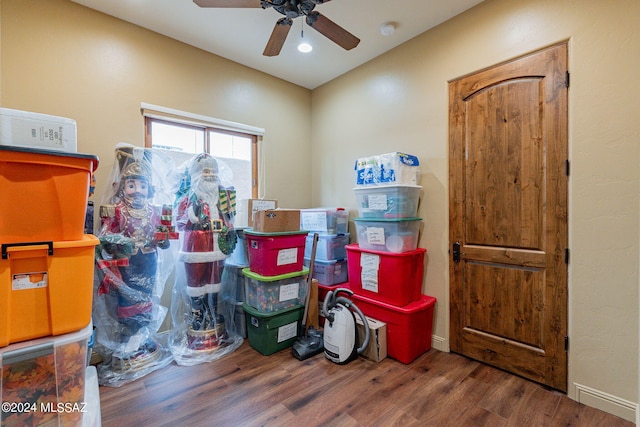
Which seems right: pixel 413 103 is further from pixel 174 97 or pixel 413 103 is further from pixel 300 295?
pixel 174 97

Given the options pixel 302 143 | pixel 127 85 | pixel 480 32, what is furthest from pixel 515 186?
pixel 127 85

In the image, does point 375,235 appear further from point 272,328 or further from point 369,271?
point 272,328

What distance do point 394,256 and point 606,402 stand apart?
1.55 metres

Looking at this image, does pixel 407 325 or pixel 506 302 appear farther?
pixel 407 325

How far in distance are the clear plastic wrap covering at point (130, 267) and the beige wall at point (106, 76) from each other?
41cm

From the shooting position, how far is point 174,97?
9.22ft

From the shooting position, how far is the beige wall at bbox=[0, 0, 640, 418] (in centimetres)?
175

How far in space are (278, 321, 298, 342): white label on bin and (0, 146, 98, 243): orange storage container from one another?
5.75 ft

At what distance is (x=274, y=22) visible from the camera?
2.57m

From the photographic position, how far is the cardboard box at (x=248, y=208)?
3.00m

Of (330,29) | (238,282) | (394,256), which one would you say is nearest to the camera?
(330,29)

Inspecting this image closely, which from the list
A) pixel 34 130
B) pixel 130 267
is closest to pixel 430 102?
pixel 34 130

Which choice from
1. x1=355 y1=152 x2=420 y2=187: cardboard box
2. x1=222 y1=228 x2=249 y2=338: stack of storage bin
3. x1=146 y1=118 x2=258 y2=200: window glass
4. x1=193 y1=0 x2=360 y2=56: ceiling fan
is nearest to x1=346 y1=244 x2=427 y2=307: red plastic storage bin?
x1=355 y1=152 x2=420 y2=187: cardboard box

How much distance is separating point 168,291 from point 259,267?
984mm
